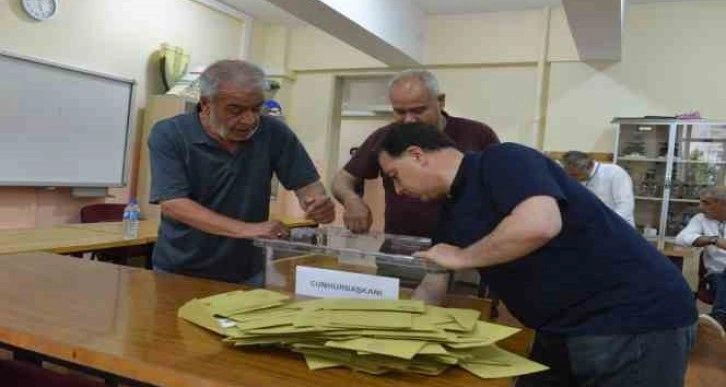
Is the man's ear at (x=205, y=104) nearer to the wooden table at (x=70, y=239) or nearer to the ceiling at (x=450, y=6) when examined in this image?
the wooden table at (x=70, y=239)

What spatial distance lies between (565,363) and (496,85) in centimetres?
454

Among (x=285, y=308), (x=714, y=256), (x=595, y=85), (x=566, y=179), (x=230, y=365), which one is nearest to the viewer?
(x=230, y=365)

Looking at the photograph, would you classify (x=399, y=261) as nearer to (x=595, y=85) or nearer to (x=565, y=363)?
(x=565, y=363)

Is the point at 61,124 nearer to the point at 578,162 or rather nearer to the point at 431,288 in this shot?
the point at 578,162

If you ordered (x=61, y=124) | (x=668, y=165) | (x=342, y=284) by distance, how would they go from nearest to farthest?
(x=342, y=284)
(x=61, y=124)
(x=668, y=165)

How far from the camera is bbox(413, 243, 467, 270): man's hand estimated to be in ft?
3.28

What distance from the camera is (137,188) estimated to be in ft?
16.6

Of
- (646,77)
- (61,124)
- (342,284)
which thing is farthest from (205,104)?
(646,77)

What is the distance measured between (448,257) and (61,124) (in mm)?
4047

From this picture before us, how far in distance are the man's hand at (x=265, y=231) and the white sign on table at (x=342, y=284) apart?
6.4 inches

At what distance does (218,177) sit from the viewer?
64.2 inches

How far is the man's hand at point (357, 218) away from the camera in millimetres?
1672

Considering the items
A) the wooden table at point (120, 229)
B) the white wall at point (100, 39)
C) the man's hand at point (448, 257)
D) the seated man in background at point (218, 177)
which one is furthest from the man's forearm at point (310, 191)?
the white wall at point (100, 39)

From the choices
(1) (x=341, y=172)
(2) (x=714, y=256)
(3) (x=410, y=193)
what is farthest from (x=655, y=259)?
(2) (x=714, y=256)
